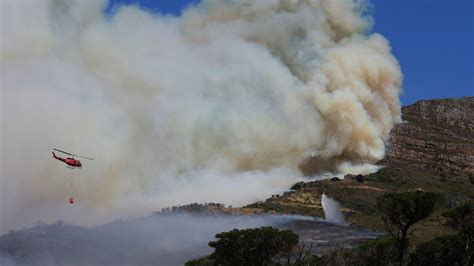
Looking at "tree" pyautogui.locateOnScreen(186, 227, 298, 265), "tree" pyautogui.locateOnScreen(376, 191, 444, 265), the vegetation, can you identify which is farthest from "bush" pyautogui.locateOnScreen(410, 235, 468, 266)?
"tree" pyautogui.locateOnScreen(376, 191, 444, 265)

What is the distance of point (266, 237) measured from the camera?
316 ft

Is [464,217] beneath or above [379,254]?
above

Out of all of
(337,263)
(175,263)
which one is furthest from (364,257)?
(175,263)

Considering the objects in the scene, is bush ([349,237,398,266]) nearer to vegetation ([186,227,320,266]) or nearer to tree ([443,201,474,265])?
tree ([443,201,474,265])

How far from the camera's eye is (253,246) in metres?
95.8

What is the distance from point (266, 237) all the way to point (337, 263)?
14.0 meters

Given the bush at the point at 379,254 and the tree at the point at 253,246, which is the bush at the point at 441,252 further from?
the tree at the point at 253,246

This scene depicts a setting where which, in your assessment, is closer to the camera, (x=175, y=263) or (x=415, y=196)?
(x=415, y=196)

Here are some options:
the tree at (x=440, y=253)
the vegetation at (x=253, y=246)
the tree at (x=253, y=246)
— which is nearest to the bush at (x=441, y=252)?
the tree at (x=440, y=253)

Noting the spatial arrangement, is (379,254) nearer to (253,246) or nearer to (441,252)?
(441,252)

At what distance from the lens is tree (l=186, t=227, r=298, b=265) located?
95938mm

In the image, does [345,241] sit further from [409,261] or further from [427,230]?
[409,261]

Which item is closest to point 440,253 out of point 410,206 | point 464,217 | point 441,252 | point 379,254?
point 441,252

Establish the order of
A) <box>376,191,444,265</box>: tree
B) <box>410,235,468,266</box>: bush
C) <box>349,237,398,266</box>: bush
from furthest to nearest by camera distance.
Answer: <box>410,235,468,266</box>: bush
<box>349,237,398,266</box>: bush
<box>376,191,444,265</box>: tree
